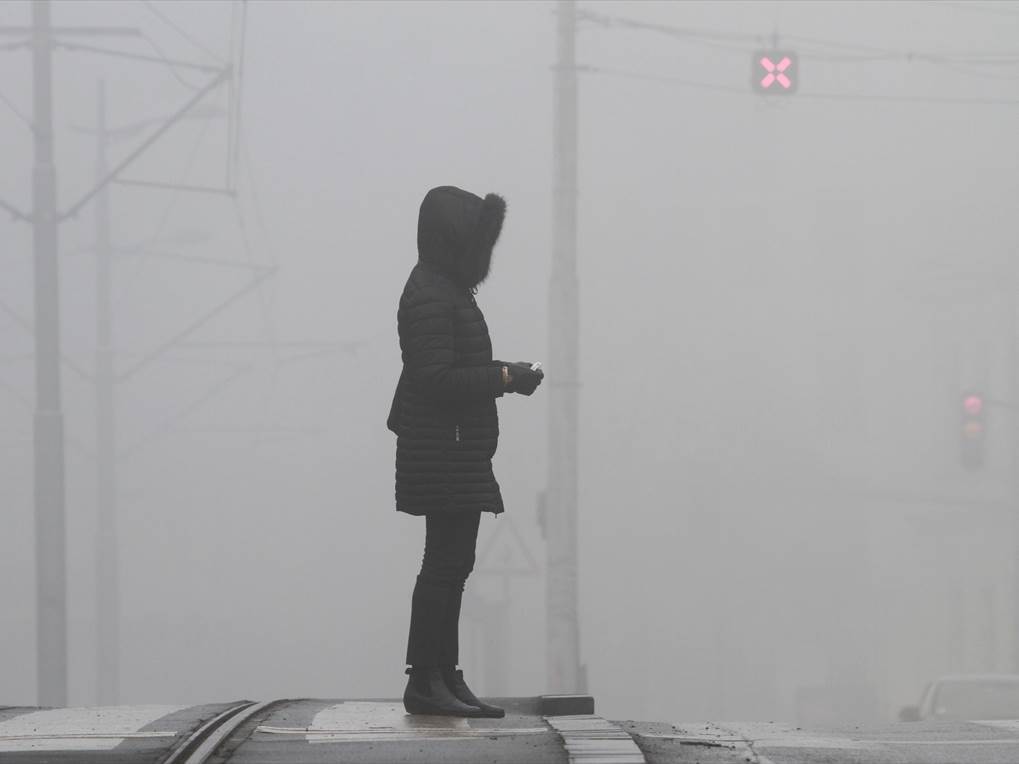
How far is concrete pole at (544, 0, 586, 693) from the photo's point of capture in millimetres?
16047

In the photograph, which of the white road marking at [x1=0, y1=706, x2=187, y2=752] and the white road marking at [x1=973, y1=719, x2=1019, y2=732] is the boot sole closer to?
the white road marking at [x1=0, y1=706, x2=187, y2=752]

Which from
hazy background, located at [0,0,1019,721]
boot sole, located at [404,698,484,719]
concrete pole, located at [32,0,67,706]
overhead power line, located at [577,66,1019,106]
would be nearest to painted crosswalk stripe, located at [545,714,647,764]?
boot sole, located at [404,698,484,719]

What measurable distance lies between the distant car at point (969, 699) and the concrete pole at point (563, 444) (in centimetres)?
239

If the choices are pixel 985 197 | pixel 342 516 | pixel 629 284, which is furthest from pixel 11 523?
pixel 985 197

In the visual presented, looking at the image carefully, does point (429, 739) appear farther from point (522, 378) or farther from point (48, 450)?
point (48, 450)

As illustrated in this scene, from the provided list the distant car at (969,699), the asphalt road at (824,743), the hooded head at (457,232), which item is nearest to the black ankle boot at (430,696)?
the asphalt road at (824,743)

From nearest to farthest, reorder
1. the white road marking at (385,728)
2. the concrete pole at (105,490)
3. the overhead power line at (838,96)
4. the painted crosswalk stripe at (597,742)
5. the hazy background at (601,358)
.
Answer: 1. the painted crosswalk stripe at (597,742)
2. the white road marking at (385,728)
3. the concrete pole at (105,490)
4. the hazy background at (601,358)
5. the overhead power line at (838,96)

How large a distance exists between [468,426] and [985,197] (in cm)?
6528

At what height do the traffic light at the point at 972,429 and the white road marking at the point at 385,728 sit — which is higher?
the white road marking at the point at 385,728

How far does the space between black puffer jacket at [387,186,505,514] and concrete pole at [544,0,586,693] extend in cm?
1018

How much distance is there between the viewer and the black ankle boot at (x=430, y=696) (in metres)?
5.54

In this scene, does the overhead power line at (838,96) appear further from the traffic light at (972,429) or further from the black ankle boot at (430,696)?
the black ankle boot at (430,696)

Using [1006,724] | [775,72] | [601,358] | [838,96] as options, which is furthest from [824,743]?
[838,96]

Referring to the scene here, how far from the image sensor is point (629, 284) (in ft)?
230
